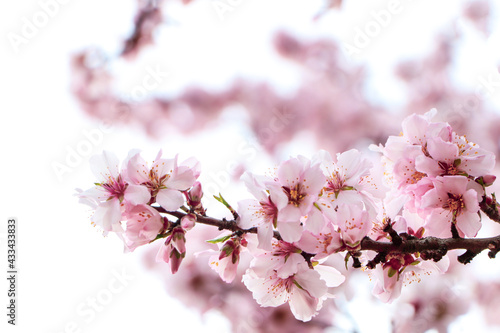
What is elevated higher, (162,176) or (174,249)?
(162,176)

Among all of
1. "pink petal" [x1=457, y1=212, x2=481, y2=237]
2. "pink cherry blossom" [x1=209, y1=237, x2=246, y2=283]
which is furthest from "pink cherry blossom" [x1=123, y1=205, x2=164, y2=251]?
"pink petal" [x1=457, y1=212, x2=481, y2=237]

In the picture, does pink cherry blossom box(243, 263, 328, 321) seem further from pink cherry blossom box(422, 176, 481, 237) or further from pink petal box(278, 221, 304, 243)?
pink cherry blossom box(422, 176, 481, 237)

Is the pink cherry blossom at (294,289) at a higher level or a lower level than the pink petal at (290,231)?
lower

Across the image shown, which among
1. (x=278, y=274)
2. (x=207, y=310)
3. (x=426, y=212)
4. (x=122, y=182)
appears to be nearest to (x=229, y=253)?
(x=278, y=274)

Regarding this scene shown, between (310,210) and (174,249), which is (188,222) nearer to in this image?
(174,249)

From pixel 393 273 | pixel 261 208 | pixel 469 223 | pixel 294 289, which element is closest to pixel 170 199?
pixel 261 208

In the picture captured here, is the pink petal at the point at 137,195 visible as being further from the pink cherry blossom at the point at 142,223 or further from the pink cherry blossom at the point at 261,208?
the pink cherry blossom at the point at 261,208

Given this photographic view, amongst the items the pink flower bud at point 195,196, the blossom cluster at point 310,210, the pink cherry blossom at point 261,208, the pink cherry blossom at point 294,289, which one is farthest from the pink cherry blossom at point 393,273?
the pink flower bud at point 195,196
